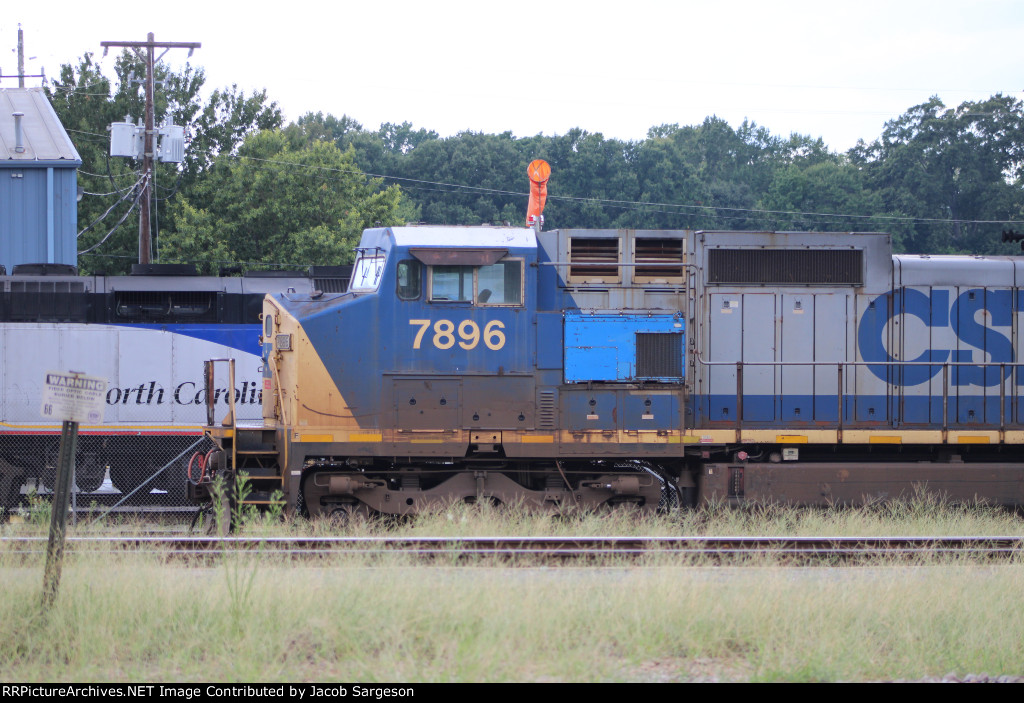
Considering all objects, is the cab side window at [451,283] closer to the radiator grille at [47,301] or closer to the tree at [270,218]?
the radiator grille at [47,301]

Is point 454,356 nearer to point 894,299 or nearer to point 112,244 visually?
point 894,299

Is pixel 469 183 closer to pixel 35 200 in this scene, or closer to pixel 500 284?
pixel 35 200

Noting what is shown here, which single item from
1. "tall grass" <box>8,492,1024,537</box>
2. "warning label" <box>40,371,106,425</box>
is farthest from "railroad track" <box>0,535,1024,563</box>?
"warning label" <box>40,371,106,425</box>

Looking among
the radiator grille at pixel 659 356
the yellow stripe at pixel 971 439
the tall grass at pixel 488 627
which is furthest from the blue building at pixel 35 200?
the yellow stripe at pixel 971 439

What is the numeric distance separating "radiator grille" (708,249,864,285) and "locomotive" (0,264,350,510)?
6.34 metres

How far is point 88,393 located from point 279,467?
13.1 ft

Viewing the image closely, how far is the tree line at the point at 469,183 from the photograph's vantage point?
32031 millimetres

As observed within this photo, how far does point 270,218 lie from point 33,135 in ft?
32.9

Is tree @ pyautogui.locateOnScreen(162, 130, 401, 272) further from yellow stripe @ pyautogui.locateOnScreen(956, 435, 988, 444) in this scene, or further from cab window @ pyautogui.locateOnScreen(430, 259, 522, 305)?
yellow stripe @ pyautogui.locateOnScreen(956, 435, 988, 444)

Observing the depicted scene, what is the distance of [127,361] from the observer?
14.0m

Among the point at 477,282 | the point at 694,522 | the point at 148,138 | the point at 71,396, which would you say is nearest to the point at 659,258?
the point at 477,282

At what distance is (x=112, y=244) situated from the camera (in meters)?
34.0

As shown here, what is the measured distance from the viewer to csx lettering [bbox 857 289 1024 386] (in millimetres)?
10555
